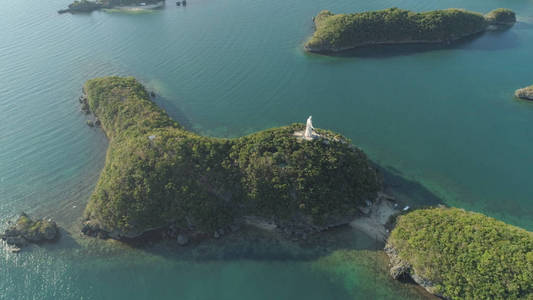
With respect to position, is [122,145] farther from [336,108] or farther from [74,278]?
[336,108]

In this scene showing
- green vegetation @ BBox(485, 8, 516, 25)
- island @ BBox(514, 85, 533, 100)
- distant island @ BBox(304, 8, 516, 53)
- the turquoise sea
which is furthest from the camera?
green vegetation @ BBox(485, 8, 516, 25)

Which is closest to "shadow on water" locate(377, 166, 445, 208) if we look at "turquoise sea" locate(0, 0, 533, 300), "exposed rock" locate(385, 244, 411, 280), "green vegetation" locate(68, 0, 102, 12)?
"turquoise sea" locate(0, 0, 533, 300)

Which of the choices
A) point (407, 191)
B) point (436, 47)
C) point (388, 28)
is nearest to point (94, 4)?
point (388, 28)

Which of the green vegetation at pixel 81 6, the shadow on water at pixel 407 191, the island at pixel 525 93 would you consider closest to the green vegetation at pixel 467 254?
the shadow on water at pixel 407 191

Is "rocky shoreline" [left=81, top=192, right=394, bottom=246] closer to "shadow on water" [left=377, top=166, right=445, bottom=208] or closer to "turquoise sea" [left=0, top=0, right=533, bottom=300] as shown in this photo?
"turquoise sea" [left=0, top=0, right=533, bottom=300]

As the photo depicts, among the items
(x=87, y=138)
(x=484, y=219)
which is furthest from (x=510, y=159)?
(x=87, y=138)

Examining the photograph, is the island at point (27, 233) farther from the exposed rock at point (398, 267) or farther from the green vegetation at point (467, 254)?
the green vegetation at point (467, 254)
